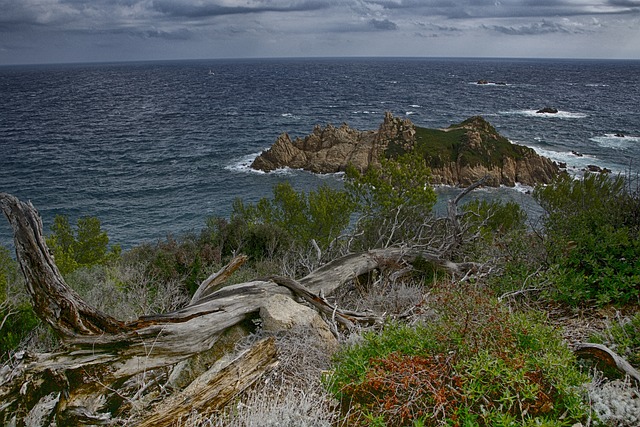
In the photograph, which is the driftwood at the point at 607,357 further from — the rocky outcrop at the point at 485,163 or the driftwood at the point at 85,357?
the rocky outcrop at the point at 485,163

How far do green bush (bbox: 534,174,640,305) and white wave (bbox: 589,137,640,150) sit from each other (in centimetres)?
5381

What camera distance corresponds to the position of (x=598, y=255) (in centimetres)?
780

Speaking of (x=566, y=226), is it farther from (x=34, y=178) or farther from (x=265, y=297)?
(x=34, y=178)

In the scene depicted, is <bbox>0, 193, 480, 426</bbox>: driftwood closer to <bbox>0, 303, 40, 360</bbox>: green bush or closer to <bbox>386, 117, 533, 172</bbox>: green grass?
<bbox>0, 303, 40, 360</bbox>: green bush

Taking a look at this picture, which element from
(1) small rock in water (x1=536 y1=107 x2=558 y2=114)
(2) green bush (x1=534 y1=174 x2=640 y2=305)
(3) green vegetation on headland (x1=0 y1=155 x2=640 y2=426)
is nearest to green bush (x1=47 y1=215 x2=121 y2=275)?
(3) green vegetation on headland (x1=0 y1=155 x2=640 y2=426)

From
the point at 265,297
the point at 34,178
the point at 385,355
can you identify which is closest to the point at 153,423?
the point at 385,355

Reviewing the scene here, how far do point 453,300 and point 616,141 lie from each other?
64252 millimetres

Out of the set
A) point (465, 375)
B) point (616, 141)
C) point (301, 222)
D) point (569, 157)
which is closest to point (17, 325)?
point (465, 375)

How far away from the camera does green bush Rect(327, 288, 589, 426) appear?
162 inches

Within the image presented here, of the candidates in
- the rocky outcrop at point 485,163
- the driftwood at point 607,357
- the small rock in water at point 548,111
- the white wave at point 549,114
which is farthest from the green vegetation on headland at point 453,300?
the small rock in water at point 548,111

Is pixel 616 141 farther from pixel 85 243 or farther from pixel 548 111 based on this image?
pixel 85 243

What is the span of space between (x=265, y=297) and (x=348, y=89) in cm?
13469

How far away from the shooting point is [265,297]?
7195mm

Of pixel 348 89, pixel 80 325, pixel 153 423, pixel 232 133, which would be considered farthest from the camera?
pixel 348 89
